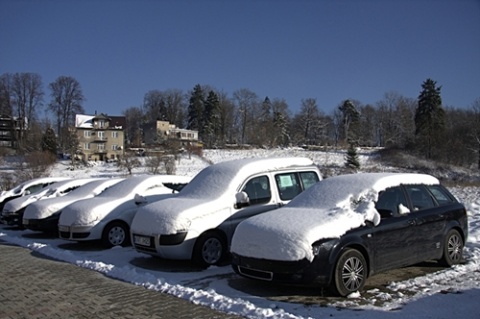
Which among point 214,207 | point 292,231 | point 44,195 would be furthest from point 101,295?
point 44,195

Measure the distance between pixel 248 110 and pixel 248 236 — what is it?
91.6m

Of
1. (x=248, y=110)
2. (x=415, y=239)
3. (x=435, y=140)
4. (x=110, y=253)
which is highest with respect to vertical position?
(x=248, y=110)

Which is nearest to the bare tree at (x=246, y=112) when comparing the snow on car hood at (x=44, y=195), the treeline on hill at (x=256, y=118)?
the treeline on hill at (x=256, y=118)

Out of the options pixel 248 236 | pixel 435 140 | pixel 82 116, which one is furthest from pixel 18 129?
pixel 248 236

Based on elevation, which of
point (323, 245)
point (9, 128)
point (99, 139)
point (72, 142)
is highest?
point (9, 128)

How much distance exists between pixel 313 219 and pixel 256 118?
296ft

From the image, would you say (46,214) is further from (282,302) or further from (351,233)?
(351,233)

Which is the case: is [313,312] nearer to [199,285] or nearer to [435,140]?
[199,285]

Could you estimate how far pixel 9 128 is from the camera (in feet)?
272

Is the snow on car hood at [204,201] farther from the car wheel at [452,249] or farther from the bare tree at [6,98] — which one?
the bare tree at [6,98]

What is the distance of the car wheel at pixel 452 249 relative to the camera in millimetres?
7328

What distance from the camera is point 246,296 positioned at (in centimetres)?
596

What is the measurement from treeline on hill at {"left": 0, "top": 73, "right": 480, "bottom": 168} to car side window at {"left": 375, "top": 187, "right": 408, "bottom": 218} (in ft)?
177

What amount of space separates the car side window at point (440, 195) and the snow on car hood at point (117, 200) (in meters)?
6.30
